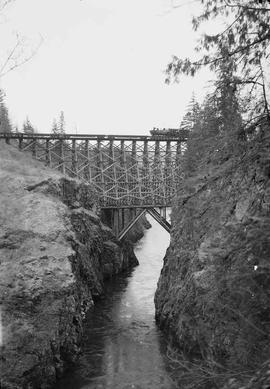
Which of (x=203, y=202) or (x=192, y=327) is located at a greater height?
(x=203, y=202)

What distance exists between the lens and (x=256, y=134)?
20.3 feet

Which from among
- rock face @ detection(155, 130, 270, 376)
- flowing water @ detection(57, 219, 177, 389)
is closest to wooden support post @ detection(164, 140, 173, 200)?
flowing water @ detection(57, 219, 177, 389)

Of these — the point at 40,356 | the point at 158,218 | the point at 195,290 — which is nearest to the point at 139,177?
the point at 158,218

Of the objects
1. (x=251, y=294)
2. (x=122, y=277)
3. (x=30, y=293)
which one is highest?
(x=251, y=294)

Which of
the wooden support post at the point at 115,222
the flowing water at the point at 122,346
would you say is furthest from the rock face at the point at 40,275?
the wooden support post at the point at 115,222

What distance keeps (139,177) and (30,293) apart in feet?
74.9

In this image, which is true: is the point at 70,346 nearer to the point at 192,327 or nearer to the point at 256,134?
the point at 192,327

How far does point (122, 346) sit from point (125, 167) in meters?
21.8

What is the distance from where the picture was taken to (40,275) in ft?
52.1

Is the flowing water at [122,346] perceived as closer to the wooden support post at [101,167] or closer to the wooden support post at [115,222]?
the wooden support post at [101,167]

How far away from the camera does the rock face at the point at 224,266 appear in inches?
224

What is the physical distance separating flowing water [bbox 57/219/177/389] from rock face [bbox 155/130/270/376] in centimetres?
117

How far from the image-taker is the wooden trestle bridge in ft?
117

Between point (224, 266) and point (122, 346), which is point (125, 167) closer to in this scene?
point (122, 346)
